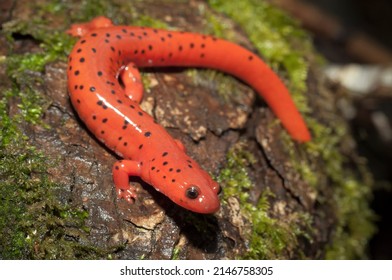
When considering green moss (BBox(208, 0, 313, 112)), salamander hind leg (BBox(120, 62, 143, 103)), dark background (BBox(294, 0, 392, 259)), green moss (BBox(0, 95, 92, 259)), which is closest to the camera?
green moss (BBox(0, 95, 92, 259))

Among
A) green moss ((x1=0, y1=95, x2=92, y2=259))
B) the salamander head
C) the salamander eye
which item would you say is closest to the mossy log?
green moss ((x1=0, y1=95, x2=92, y2=259))

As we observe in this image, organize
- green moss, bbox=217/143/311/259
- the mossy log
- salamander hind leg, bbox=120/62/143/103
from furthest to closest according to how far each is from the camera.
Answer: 1. salamander hind leg, bbox=120/62/143/103
2. green moss, bbox=217/143/311/259
3. the mossy log

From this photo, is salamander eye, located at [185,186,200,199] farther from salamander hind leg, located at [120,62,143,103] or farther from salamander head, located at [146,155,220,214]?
salamander hind leg, located at [120,62,143,103]

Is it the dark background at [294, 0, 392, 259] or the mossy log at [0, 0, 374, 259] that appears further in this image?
the dark background at [294, 0, 392, 259]

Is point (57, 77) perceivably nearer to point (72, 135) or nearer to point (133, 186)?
point (72, 135)

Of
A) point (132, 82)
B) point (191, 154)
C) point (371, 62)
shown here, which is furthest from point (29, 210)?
point (371, 62)

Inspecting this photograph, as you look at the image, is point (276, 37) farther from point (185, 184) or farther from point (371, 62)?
point (371, 62)

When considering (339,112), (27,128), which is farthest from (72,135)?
(339,112)

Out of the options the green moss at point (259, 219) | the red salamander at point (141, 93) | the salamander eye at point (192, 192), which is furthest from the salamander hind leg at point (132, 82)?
the salamander eye at point (192, 192)
